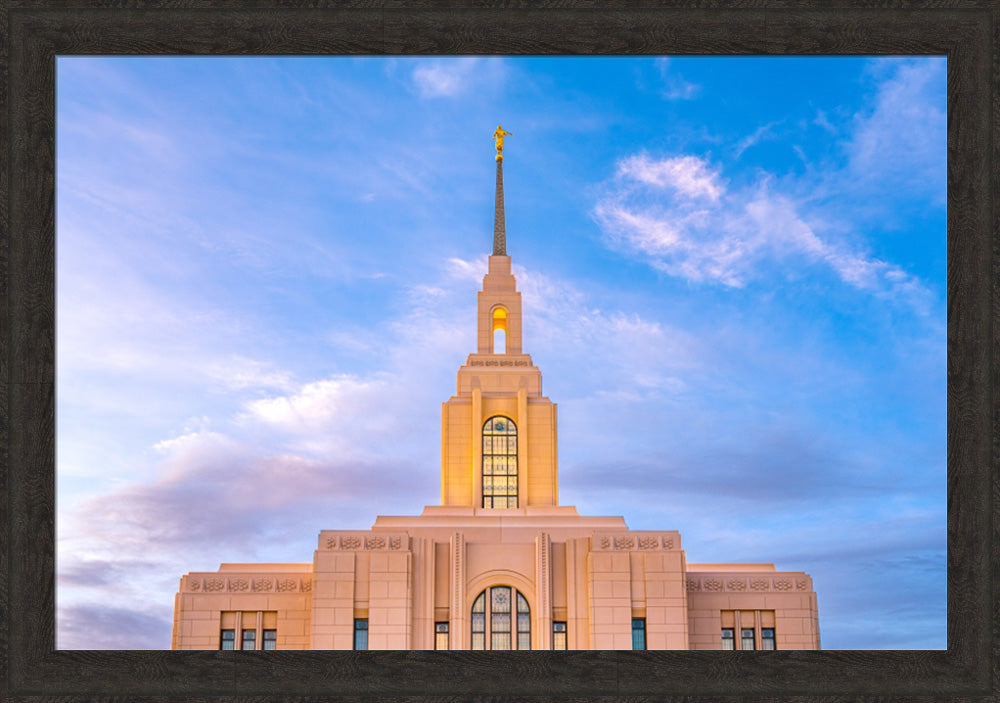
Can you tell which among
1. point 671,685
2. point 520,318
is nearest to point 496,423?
point 520,318

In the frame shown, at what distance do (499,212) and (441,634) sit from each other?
61.8ft

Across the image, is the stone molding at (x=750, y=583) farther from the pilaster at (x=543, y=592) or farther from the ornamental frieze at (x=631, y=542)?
the pilaster at (x=543, y=592)

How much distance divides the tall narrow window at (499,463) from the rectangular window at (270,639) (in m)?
9.46

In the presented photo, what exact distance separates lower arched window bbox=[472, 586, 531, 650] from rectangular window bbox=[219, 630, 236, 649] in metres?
6.83

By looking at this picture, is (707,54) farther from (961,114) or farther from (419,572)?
(419,572)

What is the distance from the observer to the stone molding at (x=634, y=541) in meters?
32.6

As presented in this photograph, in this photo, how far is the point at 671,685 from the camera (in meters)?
11.4

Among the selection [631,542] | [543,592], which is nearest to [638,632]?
[631,542]

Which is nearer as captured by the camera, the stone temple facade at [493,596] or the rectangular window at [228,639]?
the stone temple facade at [493,596]

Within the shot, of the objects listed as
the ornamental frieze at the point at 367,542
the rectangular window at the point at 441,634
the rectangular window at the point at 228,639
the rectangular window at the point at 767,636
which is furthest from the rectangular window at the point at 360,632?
the rectangular window at the point at 767,636

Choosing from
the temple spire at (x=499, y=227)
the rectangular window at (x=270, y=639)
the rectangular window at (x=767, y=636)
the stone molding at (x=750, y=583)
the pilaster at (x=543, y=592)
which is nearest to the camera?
the pilaster at (x=543, y=592)

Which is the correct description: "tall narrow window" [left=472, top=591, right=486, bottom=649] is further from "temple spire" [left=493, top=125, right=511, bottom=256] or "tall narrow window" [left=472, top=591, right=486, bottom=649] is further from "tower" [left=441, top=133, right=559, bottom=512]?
"temple spire" [left=493, top=125, right=511, bottom=256]

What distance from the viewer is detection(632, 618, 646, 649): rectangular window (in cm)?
3209

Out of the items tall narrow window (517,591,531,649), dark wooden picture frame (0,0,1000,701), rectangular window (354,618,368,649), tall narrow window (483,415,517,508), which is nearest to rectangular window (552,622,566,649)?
tall narrow window (517,591,531,649)
